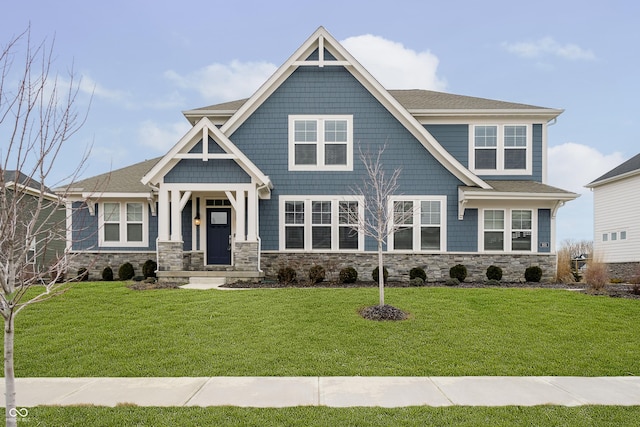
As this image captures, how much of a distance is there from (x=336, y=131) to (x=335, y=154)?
0.87 m

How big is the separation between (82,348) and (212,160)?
7.67 meters

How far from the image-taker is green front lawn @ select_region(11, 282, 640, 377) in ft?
22.3

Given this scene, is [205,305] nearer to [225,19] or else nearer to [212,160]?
[212,160]

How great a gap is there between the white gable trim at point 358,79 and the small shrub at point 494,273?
9.71 feet

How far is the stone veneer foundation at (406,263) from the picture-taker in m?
15.7

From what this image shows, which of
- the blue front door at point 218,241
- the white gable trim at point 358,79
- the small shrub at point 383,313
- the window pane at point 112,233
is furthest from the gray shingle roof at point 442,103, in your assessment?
the small shrub at point 383,313

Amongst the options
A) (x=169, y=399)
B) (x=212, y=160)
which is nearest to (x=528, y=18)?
(x=212, y=160)

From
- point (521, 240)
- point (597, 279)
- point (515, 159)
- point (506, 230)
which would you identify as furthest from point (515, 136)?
point (597, 279)

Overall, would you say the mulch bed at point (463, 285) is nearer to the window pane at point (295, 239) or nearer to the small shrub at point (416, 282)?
the small shrub at point (416, 282)

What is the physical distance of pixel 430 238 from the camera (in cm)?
1584

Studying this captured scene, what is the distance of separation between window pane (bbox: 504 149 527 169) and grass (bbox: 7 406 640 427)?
13.0 m

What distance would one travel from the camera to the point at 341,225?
15.8 m

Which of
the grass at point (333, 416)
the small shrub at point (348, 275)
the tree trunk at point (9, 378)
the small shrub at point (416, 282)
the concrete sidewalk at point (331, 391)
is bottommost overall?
the concrete sidewalk at point (331, 391)

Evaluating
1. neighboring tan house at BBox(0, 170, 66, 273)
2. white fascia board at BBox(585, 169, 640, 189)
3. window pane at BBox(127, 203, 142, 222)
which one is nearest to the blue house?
window pane at BBox(127, 203, 142, 222)
